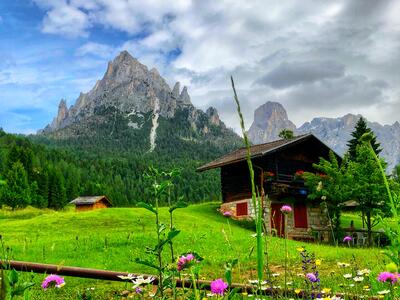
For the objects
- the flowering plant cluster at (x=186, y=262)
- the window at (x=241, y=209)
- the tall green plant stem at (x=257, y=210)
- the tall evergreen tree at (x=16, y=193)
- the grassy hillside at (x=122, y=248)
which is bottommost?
the grassy hillside at (x=122, y=248)

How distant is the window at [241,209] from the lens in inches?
1364

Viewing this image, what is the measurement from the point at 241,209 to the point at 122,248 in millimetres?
19087

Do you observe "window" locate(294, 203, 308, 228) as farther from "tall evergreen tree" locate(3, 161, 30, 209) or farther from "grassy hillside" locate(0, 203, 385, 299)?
"tall evergreen tree" locate(3, 161, 30, 209)

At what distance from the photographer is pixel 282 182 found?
3384 centimetres

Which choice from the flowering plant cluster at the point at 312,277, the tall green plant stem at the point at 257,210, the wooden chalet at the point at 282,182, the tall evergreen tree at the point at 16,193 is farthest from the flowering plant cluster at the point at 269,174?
the tall evergreen tree at the point at 16,193

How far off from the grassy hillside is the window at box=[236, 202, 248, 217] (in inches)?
211

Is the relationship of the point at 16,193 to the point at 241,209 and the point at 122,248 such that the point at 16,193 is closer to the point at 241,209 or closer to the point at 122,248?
the point at 241,209

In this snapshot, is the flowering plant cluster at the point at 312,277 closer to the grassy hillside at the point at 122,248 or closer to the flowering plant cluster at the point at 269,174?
the grassy hillside at the point at 122,248

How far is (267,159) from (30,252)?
800 inches

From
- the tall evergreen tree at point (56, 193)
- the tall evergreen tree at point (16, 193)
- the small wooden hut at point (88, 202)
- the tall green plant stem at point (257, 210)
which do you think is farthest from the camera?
the tall evergreen tree at point (56, 193)

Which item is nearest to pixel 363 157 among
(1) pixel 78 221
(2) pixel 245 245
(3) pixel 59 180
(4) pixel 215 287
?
(2) pixel 245 245

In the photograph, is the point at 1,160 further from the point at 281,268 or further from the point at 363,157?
the point at 281,268

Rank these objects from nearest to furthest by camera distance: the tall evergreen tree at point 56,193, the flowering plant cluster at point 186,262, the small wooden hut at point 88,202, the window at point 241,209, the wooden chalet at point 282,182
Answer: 1. the flowering plant cluster at point 186,262
2. the wooden chalet at point 282,182
3. the window at point 241,209
4. the small wooden hut at point 88,202
5. the tall evergreen tree at point 56,193

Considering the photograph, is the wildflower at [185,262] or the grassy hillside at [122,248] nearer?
the wildflower at [185,262]
